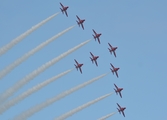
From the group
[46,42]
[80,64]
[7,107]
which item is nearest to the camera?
[7,107]

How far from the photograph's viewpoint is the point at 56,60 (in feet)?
313

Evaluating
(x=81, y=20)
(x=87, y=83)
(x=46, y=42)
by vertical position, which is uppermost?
(x=81, y=20)

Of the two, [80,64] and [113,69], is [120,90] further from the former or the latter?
[80,64]

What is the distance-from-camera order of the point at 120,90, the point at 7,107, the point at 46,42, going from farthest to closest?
the point at 120,90
the point at 46,42
the point at 7,107

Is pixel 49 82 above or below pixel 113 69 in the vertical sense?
below

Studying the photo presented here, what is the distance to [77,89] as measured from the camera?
315 feet

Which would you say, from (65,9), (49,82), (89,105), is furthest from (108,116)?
(65,9)

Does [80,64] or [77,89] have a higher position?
[80,64]

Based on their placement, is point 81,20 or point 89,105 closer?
point 89,105

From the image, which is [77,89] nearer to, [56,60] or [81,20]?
[56,60]

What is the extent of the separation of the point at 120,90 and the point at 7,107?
36.5 meters

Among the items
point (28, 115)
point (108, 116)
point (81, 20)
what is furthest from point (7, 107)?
point (81, 20)

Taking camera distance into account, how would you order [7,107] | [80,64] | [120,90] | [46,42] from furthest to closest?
[120,90], [80,64], [46,42], [7,107]

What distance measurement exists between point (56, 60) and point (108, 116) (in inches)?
556
